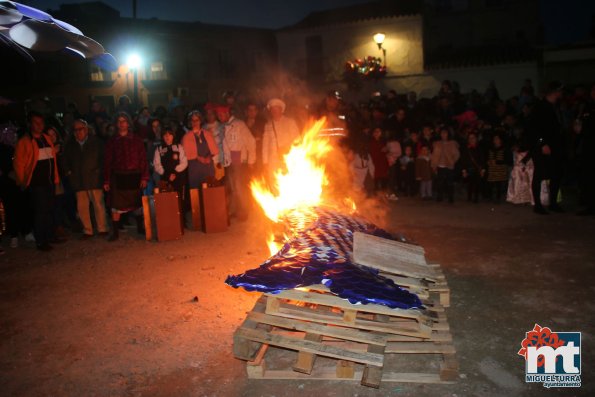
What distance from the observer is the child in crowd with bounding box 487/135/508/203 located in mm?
10398

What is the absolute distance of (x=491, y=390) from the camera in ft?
11.6

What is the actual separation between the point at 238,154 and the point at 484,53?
1917 cm

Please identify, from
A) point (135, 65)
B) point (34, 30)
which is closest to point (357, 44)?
point (135, 65)

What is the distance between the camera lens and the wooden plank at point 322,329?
372cm

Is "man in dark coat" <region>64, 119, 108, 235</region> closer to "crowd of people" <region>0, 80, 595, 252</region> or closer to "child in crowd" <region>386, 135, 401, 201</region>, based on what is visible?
"crowd of people" <region>0, 80, 595, 252</region>

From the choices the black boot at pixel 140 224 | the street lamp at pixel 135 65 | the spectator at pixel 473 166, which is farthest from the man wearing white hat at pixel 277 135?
the street lamp at pixel 135 65

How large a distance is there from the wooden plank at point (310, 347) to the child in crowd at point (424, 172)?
26.2ft

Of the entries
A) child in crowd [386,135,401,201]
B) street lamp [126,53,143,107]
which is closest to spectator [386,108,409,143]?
child in crowd [386,135,401,201]

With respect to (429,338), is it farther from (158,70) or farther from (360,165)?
(158,70)

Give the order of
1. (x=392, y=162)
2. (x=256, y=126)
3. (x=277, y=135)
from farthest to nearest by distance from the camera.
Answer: (x=392, y=162)
(x=256, y=126)
(x=277, y=135)

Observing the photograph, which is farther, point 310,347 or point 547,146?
point 547,146

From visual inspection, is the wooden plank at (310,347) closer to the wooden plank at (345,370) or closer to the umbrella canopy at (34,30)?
the wooden plank at (345,370)

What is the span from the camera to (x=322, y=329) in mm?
3852

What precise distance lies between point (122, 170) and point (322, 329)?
5794mm
